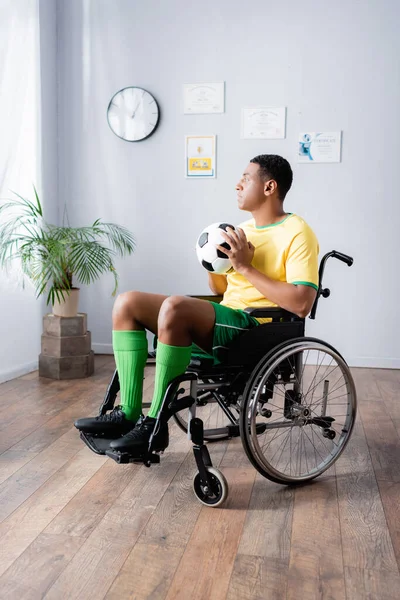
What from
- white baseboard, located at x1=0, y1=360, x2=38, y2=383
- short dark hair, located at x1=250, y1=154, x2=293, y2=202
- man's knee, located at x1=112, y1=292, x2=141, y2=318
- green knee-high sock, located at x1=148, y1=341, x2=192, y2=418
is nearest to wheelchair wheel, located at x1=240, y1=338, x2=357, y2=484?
green knee-high sock, located at x1=148, y1=341, x2=192, y2=418

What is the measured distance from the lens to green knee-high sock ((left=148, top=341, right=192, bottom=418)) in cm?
166

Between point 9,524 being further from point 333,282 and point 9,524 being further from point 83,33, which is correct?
point 83,33

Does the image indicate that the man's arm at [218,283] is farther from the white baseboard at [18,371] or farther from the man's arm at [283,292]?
the white baseboard at [18,371]

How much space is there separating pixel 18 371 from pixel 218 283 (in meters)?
1.62

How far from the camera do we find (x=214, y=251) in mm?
1825

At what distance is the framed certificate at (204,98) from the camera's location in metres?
3.60

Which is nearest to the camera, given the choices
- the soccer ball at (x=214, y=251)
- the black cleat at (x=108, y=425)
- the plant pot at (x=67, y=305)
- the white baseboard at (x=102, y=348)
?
the black cleat at (x=108, y=425)

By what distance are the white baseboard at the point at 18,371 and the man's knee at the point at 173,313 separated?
5.64 feet

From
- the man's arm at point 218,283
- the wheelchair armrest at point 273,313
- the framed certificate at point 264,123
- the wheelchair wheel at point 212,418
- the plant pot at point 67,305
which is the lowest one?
the wheelchair wheel at point 212,418

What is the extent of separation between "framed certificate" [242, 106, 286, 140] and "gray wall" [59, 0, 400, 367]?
0.14ft

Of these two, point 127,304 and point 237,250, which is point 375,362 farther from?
point 127,304

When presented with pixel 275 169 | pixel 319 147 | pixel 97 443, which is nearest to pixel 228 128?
pixel 319 147

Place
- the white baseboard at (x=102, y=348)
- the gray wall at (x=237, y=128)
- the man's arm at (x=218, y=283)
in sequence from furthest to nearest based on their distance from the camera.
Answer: the white baseboard at (x=102, y=348), the gray wall at (x=237, y=128), the man's arm at (x=218, y=283)

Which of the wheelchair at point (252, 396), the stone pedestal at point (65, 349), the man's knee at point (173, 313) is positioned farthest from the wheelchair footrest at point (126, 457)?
the stone pedestal at point (65, 349)
